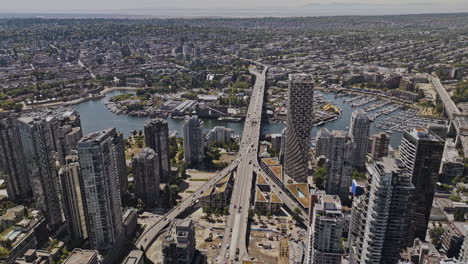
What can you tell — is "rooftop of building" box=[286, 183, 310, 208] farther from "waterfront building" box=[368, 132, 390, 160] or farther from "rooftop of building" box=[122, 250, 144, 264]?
"rooftop of building" box=[122, 250, 144, 264]

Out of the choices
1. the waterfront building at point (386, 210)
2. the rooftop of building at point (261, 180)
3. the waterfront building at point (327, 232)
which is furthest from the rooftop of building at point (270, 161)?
the waterfront building at point (386, 210)

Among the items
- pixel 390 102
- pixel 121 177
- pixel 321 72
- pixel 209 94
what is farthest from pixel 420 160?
pixel 321 72

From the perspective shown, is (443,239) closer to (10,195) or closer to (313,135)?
(313,135)

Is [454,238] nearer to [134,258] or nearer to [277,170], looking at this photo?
[277,170]

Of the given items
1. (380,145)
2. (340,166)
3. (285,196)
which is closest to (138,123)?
(285,196)

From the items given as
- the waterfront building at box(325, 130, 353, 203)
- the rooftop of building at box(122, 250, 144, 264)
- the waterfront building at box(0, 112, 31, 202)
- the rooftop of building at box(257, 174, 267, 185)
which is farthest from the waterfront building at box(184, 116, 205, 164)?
the rooftop of building at box(122, 250, 144, 264)

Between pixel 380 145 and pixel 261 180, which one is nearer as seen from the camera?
pixel 261 180
